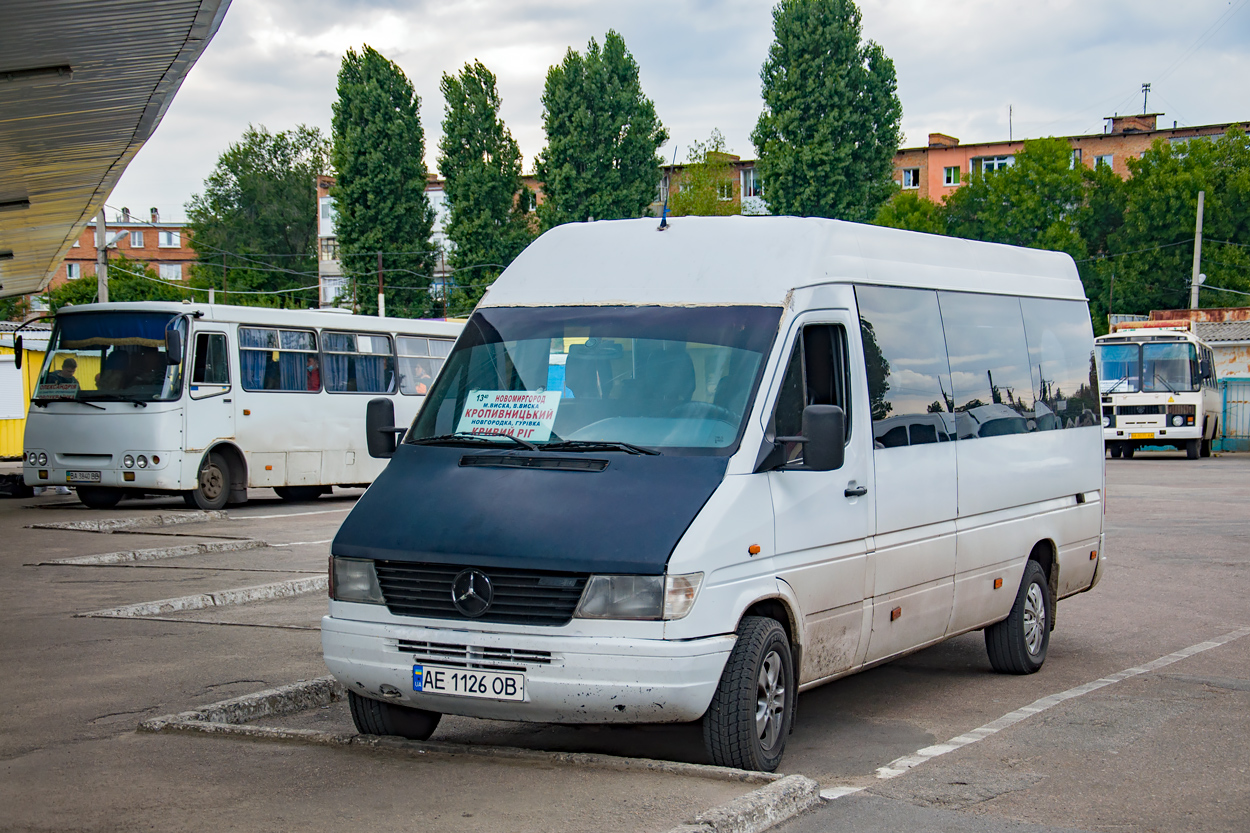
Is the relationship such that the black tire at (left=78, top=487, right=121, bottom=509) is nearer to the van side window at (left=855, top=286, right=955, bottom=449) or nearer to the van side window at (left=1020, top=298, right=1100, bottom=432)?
the van side window at (left=1020, top=298, right=1100, bottom=432)

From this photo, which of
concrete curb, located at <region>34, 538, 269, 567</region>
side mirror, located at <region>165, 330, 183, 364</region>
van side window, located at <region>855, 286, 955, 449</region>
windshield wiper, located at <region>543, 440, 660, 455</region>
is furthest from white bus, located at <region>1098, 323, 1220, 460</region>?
windshield wiper, located at <region>543, 440, 660, 455</region>

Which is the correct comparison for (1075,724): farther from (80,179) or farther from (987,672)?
(80,179)

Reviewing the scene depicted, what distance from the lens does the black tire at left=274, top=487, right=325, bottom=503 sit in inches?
952

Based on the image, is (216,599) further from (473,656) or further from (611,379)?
(473,656)

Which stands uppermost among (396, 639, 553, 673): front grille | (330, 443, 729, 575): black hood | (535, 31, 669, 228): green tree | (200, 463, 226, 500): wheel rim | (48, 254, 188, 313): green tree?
(535, 31, 669, 228): green tree

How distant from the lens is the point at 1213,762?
651 centimetres

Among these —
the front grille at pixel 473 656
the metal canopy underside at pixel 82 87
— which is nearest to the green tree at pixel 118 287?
the metal canopy underside at pixel 82 87

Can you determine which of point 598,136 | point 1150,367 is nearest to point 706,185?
point 598,136

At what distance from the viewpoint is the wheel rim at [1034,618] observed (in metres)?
8.90

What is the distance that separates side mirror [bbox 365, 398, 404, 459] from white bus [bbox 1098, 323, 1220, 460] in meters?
32.3

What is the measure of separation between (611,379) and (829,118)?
60805 millimetres

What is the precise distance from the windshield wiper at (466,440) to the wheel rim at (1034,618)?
407cm

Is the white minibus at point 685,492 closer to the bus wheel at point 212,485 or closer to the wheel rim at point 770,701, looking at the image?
the wheel rim at point 770,701

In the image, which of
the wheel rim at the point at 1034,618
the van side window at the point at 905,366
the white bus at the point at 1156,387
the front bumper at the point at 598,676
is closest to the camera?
the front bumper at the point at 598,676
